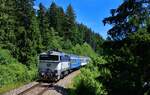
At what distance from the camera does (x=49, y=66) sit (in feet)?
124

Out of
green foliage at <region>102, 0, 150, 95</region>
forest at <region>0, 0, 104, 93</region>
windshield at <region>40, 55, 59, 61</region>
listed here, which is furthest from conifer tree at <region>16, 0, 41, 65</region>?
Answer: green foliage at <region>102, 0, 150, 95</region>

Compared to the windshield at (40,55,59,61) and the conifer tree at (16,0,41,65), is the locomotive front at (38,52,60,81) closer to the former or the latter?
the windshield at (40,55,59,61)

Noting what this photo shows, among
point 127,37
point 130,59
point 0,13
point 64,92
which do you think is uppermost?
point 0,13

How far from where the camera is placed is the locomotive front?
37.2 metres

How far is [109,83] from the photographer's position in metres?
21.8

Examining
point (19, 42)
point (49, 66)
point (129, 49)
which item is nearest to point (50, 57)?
point (49, 66)

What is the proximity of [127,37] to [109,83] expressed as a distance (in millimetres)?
3176

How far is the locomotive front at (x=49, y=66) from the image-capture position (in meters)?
37.2

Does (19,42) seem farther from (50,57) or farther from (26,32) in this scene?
(50,57)

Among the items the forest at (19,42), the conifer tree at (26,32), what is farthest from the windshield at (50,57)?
the conifer tree at (26,32)

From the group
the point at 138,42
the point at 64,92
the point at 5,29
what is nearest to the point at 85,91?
the point at 64,92

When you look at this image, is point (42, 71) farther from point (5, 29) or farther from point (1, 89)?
point (5, 29)

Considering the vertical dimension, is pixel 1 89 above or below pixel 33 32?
below

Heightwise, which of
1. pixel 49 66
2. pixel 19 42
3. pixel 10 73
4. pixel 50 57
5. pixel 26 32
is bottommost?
pixel 10 73
